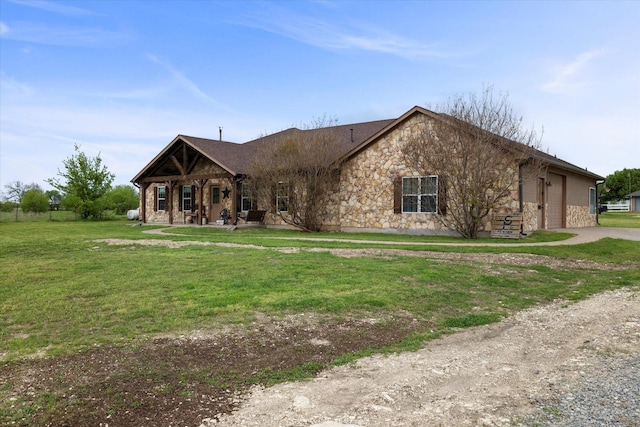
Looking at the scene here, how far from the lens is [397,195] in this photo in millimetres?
19391

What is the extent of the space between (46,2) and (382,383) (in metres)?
14.8

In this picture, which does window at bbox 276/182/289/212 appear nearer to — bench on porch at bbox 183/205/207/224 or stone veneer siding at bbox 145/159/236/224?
stone veneer siding at bbox 145/159/236/224

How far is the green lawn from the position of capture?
5.74 m

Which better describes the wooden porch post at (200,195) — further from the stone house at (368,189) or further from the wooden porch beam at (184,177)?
the wooden porch beam at (184,177)

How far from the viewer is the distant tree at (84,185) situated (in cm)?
3331

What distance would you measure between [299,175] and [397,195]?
4.51 metres

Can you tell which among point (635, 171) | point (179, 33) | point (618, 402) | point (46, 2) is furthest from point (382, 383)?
point (635, 171)

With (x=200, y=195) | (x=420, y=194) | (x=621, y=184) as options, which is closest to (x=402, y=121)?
(x=420, y=194)

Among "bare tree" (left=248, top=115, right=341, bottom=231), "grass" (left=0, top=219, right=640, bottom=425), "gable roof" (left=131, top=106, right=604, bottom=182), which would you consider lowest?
"grass" (left=0, top=219, right=640, bottom=425)

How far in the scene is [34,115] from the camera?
1878 centimetres

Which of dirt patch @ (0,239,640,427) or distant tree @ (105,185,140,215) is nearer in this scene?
dirt patch @ (0,239,640,427)

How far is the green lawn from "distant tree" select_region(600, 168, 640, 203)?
67.5 meters

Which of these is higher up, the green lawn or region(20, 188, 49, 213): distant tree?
region(20, 188, 49, 213): distant tree

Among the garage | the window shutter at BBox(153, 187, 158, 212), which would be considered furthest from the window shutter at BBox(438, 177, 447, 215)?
the window shutter at BBox(153, 187, 158, 212)
